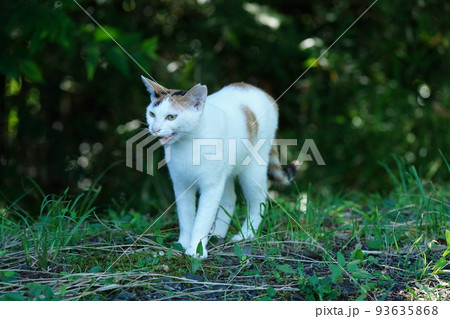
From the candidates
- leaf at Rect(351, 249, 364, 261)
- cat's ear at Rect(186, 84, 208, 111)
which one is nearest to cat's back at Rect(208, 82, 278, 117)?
cat's ear at Rect(186, 84, 208, 111)

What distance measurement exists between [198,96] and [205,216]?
24.1 inches

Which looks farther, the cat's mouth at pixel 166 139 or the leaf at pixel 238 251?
the cat's mouth at pixel 166 139

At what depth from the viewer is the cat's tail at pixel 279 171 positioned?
140 inches

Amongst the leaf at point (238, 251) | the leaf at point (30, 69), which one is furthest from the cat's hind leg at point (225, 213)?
the leaf at point (30, 69)

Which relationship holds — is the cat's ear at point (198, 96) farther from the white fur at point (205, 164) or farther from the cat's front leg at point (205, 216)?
the cat's front leg at point (205, 216)

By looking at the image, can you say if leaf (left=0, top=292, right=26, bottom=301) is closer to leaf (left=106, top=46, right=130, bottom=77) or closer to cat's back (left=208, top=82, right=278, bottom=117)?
cat's back (left=208, top=82, right=278, bottom=117)

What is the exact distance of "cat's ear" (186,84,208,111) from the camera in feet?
8.86

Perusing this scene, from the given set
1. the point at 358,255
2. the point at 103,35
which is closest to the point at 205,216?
the point at 358,255

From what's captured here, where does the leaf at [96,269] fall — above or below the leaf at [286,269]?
below

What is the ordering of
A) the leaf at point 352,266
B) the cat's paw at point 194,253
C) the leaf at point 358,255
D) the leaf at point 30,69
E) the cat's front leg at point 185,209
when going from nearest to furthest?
the leaf at point 352,266
the leaf at point 358,255
the cat's paw at point 194,253
the cat's front leg at point 185,209
the leaf at point 30,69

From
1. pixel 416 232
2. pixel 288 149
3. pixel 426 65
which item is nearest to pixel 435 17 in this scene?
pixel 426 65

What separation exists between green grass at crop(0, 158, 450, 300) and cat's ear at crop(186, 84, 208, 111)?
2.33 feet

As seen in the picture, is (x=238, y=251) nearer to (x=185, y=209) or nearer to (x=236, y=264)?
(x=236, y=264)

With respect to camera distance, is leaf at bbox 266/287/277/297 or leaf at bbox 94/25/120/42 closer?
leaf at bbox 266/287/277/297
